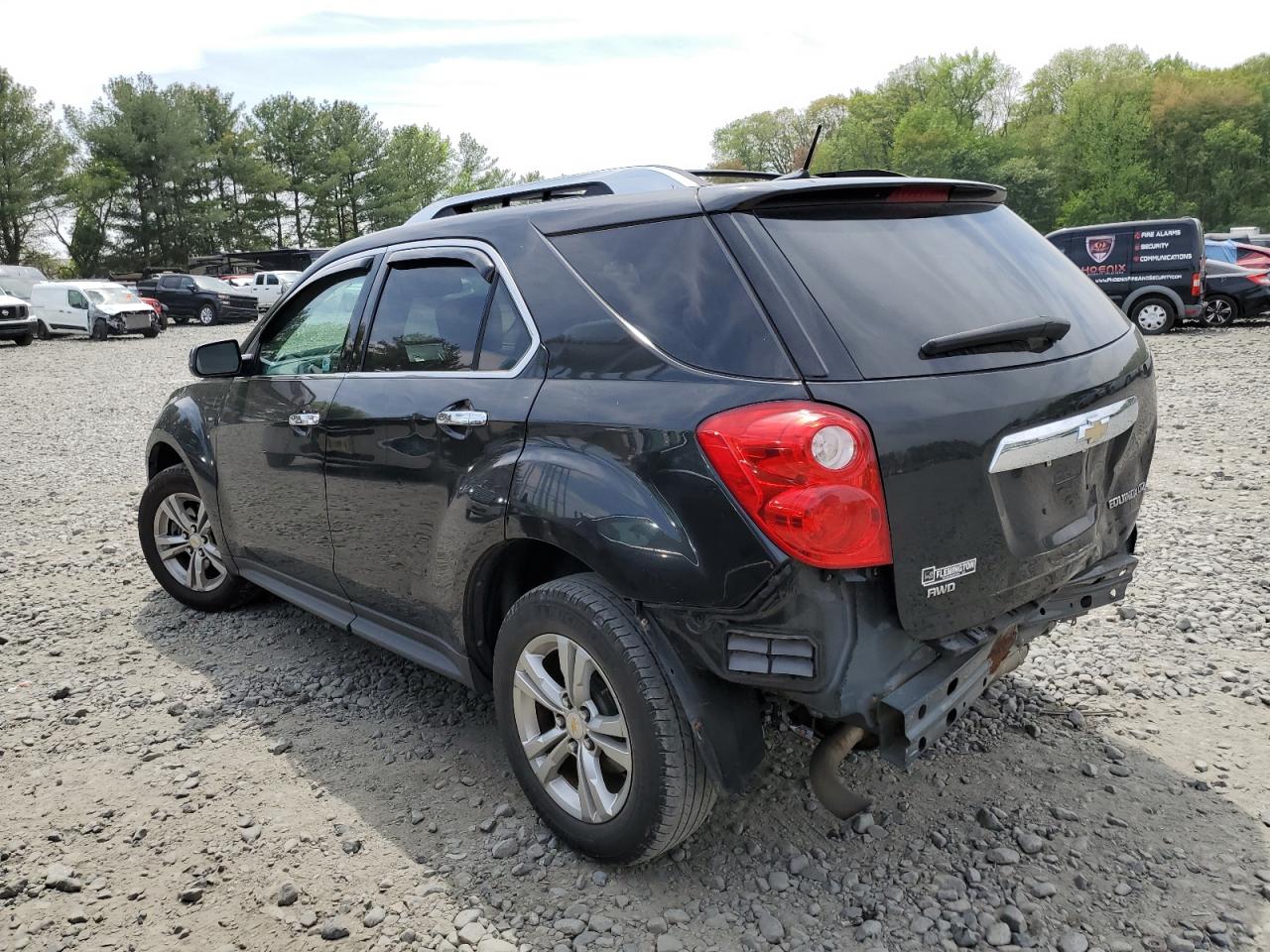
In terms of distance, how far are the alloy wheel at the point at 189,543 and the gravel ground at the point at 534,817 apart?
228 mm

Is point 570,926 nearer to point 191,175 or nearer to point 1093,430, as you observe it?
point 1093,430

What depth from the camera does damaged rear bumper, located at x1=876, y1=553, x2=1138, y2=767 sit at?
2.31m

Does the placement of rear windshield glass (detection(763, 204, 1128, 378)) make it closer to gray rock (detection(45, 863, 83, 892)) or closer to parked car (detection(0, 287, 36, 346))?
gray rock (detection(45, 863, 83, 892))

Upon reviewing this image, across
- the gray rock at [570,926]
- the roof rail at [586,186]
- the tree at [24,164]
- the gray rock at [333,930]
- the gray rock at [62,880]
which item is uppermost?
the tree at [24,164]

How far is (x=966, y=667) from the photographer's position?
97.8 inches

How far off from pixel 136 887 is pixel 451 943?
98cm

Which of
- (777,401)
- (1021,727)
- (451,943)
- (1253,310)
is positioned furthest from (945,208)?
(1253,310)

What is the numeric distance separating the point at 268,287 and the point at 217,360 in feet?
107

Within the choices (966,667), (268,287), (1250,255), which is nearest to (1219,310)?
(1250,255)

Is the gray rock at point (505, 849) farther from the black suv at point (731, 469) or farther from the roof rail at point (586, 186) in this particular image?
the roof rail at point (586, 186)

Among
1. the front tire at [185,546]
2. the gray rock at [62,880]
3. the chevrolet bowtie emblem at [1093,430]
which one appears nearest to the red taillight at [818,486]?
the chevrolet bowtie emblem at [1093,430]

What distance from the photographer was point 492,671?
10.1ft

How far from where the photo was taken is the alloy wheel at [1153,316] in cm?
1736

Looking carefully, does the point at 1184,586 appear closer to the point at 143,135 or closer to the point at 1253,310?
the point at 1253,310
